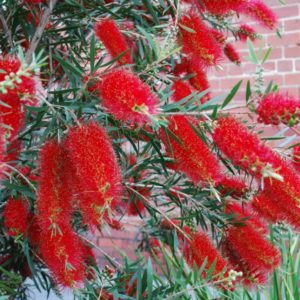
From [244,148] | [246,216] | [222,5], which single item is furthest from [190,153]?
[246,216]

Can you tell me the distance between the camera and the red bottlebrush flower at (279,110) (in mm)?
544

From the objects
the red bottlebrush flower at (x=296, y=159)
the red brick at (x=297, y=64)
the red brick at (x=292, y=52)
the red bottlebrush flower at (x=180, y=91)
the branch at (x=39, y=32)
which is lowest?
the red brick at (x=297, y=64)

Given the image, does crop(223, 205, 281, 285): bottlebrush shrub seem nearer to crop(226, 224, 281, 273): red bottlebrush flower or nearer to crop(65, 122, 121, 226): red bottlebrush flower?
crop(226, 224, 281, 273): red bottlebrush flower

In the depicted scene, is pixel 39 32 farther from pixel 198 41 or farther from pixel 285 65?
pixel 285 65

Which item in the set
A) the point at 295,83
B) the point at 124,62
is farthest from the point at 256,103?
the point at 295,83

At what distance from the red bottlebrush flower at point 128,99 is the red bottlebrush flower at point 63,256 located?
0.20 meters

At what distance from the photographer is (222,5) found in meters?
0.66

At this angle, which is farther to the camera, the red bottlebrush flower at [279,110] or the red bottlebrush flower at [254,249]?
the red bottlebrush flower at [254,249]

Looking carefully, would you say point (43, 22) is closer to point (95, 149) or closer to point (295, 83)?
point (95, 149)

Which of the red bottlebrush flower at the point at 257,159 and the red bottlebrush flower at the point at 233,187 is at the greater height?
the red bottlebrush flower at the point at 257,159

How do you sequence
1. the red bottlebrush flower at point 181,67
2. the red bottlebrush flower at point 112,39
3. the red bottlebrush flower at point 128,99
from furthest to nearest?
1. the red bottlebrush flower at point 181,67
2. the red bottlebrush flower at point 112,39
3. the red bottlebrush flower at point 128,99

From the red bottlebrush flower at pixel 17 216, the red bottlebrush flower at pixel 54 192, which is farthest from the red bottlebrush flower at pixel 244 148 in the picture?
the red bottlebrush flower at pixel 17 216

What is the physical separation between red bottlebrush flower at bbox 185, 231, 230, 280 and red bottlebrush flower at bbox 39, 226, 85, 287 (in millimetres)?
215

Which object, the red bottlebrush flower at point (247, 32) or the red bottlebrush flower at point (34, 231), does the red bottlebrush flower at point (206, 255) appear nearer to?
the red bottlebrush flower at point (34, 231)
